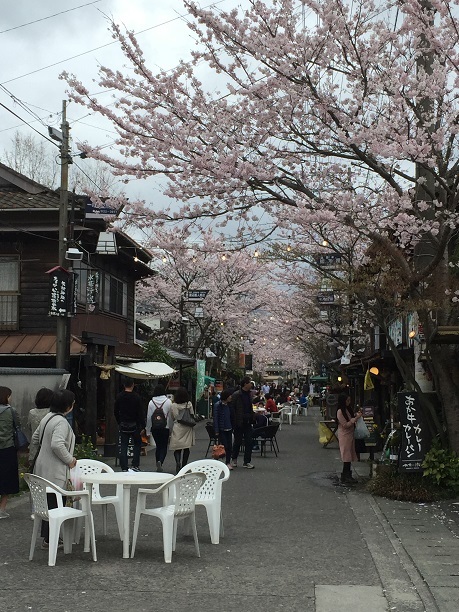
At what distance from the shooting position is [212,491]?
8.96 meters

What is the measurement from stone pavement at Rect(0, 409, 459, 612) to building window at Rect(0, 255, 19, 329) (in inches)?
423

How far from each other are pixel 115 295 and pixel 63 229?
29.7ft

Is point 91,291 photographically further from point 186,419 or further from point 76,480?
point 76,480

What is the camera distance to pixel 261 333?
50312mm

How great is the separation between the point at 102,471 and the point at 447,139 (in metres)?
7.38

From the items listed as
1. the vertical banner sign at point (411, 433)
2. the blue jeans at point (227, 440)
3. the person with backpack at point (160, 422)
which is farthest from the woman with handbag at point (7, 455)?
the blue jeans at point (227, 440)

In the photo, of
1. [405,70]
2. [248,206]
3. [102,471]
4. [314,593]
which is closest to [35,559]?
[102,471]

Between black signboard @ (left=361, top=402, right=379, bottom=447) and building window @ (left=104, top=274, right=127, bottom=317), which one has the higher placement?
building window @ (left=104, top=274, right=127, bottom=317)

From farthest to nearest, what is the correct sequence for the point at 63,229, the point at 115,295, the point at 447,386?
the point at 115,295 < the point at 63,229 < the point at 447,386

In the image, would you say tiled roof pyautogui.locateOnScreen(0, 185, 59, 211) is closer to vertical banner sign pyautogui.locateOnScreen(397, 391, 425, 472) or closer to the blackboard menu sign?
the blackboard menu sign

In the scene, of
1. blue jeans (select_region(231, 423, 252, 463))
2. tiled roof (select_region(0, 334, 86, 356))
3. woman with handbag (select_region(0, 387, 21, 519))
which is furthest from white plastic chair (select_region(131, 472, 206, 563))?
tiled roof (select_region(0, 334, 86, 356))

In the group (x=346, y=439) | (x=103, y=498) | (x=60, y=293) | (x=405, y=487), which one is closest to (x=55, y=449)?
(x=103, y=498)

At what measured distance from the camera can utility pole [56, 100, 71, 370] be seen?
1741 centimetres

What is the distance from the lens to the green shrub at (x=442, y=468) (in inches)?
482
